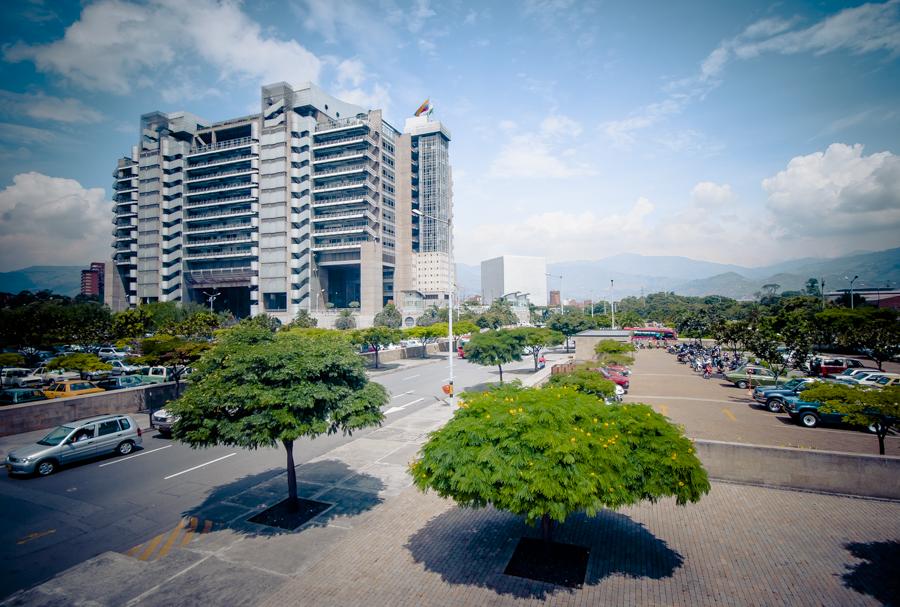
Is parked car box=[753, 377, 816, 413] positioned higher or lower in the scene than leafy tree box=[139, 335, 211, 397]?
lower

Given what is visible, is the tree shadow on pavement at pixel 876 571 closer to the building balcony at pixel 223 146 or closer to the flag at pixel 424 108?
the building balcony at pixel 223 146

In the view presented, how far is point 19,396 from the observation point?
895 inches

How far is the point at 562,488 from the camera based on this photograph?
7.32 m

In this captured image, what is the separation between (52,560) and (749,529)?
53.9 feet

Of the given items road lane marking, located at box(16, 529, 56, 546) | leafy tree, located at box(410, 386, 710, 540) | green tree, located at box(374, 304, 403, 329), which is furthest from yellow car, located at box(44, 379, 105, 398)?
green tree, located at box(374, 304, 403, 329)

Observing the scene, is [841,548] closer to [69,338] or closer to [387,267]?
[69,338]

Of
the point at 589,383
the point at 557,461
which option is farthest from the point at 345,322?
the point at 557,461

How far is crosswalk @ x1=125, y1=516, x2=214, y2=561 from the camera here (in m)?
9.85

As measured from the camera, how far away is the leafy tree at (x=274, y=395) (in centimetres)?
1004

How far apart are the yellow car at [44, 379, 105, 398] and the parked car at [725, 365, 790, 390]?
4203cm

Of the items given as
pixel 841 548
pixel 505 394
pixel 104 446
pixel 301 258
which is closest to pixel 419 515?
pixel 505 394

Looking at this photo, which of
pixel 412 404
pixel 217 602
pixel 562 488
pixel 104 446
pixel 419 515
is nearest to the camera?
pixel 562 488

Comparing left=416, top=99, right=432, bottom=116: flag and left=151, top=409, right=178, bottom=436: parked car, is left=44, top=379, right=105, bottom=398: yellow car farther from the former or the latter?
left=416, top=99, right=432, bottom=116: flag

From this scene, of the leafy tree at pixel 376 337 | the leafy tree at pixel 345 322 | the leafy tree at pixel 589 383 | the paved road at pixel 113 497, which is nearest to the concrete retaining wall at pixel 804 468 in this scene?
the leafy tree at pixel 589 383
